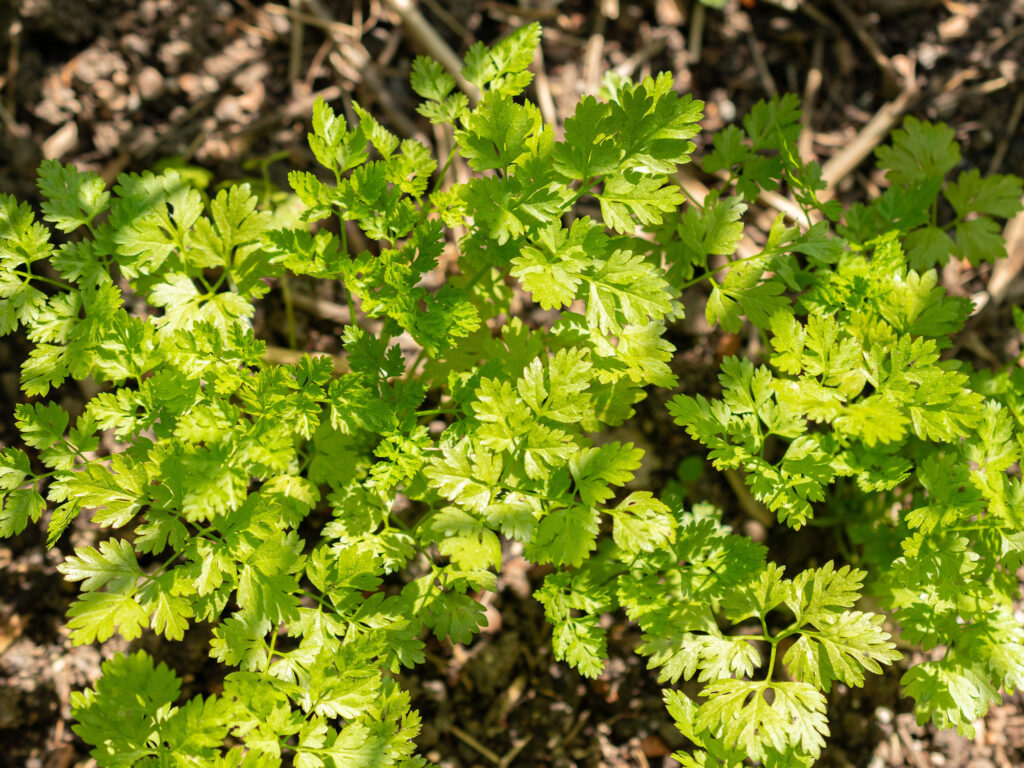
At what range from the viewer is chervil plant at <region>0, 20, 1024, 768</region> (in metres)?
1.56

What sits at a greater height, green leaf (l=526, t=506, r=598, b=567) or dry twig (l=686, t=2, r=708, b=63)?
dry twig (l=686, t=2, r=708, b=63)

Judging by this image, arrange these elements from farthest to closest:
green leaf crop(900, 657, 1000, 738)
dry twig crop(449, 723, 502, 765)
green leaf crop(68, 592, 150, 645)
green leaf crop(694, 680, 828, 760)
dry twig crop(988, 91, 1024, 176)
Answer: dry twig crop(988, 91, 1024, 176)
dry twig crop(449, 723, 502, 765)
green leaf crop(900, 657, 1000, 738)
green leaf crop(694, 680, 828, 760)
green leaf crop(68, 592, 150, 645)

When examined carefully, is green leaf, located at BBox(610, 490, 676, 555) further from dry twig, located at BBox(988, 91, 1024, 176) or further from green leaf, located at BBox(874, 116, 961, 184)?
dry twig, located at BBox(988, 91, 1024, 176)

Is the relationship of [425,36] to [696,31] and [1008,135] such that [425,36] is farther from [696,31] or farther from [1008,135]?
[1008,135]

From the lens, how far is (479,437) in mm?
1583

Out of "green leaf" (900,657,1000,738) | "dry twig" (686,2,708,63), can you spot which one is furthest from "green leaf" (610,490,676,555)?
"dry twig" (686,2,708,63)

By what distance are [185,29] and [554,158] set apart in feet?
5.73

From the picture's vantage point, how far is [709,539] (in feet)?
5.90

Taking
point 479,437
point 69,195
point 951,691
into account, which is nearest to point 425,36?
point 69,195

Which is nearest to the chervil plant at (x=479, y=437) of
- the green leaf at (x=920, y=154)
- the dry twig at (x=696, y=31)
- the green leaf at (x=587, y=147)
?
the green leaf at (x=587, y=147)

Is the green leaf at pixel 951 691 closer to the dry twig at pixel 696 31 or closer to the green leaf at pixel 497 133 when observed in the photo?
the green leaf at pixel 497 133

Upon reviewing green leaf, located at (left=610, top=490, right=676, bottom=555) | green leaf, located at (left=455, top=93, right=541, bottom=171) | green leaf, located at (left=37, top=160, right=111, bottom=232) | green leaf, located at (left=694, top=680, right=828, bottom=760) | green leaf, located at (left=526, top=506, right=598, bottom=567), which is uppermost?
green leaf, located at (left=37, top=160, right=111, bottom=232)

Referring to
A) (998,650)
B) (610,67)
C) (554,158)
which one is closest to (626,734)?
(998,650)

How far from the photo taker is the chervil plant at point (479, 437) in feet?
5.13
